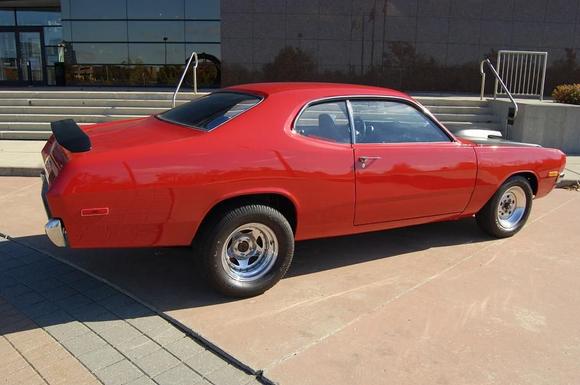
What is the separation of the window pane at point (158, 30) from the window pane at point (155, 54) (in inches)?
10.2

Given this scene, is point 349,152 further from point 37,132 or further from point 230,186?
point 37,132

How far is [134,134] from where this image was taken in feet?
13.0

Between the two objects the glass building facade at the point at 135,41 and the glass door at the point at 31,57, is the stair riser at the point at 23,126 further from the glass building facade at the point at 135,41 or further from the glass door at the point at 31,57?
the glass door at the point at 31,57

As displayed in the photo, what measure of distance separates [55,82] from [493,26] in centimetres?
1557

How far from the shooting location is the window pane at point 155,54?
61.4 ft

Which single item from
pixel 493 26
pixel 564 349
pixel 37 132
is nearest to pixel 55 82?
pixel 37 132

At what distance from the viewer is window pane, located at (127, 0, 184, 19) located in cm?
1853

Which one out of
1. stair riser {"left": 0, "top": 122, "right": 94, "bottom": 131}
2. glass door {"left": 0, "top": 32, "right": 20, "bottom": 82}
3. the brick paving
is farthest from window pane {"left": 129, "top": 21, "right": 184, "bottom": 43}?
the brick paving

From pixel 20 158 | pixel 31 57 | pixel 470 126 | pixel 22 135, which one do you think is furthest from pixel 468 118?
pixel 31 57

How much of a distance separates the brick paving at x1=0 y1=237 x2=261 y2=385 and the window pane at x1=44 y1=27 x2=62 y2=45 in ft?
57.3

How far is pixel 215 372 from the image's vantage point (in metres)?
2.97

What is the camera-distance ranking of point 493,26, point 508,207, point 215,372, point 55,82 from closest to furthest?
point 215,372 < point 508,207 < point 493,26 < point 55,82

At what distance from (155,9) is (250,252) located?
1680 centimetres

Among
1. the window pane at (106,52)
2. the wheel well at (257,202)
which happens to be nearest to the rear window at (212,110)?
the wheel well at (257,202)
